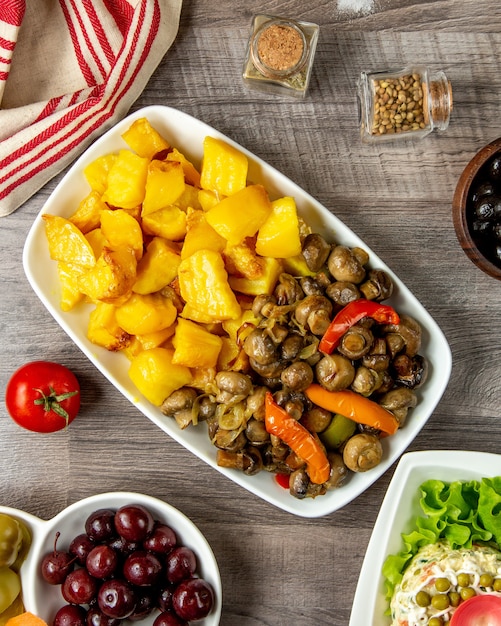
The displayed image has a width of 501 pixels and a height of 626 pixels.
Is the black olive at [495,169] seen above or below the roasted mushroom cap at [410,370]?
above

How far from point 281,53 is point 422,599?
5.21ft

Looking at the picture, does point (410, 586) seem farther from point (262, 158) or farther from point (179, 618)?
Answer: point (262, 158)

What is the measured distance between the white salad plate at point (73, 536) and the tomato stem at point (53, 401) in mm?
282

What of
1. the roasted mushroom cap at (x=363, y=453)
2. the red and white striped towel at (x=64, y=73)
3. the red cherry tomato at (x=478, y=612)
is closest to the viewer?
the red cherry tomato at (x=478, y=612)

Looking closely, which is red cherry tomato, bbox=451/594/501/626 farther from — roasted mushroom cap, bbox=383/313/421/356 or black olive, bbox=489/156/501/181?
black olive, bbox=489/156/501/181

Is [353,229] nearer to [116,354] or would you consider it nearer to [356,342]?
[356,342]

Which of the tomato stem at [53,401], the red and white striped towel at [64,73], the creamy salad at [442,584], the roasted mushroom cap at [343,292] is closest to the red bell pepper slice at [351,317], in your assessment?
the roasted mushroom cap at [343,292]

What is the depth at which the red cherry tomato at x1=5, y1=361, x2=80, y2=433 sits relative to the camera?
205cm

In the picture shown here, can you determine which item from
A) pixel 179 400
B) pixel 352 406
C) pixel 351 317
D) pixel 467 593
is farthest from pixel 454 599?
pixel 179 400

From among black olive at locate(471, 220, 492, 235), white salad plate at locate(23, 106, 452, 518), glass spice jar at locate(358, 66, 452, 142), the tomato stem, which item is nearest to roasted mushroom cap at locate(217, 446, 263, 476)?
white salad plate at locate(23, 106, 452, 518)

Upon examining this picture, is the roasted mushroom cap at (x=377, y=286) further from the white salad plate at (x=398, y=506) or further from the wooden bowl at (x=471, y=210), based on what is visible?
the white salad plate at (x=398, y=506)

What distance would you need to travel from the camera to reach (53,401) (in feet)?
6.73

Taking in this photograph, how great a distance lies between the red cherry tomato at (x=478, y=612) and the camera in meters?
1.78

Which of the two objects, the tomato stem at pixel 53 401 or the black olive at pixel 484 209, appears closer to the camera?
the black olive at pixel 484 209
